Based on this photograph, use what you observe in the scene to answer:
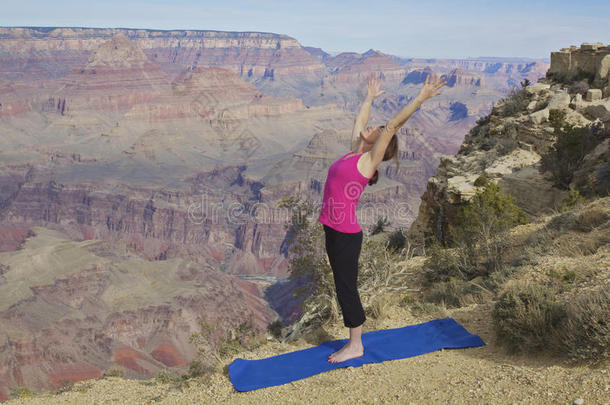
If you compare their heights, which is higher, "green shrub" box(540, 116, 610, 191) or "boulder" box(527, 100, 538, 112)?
"boulder" box(527, 100, 538, 112)

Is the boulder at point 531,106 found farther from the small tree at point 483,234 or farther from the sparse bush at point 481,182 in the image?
the small tree at point 483,234

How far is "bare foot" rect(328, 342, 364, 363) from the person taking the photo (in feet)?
14.4

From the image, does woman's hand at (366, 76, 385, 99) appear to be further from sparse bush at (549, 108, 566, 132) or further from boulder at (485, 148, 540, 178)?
sparse bush at (549, 108, 566, 132)

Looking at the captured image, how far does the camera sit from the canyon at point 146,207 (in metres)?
47.3

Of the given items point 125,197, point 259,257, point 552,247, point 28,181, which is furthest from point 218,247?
point 552,247

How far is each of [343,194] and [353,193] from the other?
0.29 ft

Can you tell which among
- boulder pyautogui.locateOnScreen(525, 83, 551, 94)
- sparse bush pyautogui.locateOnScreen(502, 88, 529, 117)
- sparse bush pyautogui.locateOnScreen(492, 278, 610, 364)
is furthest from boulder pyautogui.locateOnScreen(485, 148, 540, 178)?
sparse bush pyautogui.locateOnScreen(492, 278, 610, 364)

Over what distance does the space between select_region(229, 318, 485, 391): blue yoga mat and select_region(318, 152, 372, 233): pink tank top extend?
1.39 metres

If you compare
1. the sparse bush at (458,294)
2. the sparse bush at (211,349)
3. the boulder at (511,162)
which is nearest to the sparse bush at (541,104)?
the boulder at (511,162)

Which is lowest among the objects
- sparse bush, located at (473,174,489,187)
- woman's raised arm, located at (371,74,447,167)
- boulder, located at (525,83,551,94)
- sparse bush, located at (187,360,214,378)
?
sparse bush, located at (187,360,214,378)

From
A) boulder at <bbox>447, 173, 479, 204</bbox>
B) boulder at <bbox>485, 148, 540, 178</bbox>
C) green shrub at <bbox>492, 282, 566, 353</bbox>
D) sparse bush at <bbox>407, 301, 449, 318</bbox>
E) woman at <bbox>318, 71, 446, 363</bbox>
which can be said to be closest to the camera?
woman at <bbox>318, 71, 446, 363</bbox>

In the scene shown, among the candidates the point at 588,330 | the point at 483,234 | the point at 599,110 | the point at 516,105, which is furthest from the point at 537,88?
the point at 588,330

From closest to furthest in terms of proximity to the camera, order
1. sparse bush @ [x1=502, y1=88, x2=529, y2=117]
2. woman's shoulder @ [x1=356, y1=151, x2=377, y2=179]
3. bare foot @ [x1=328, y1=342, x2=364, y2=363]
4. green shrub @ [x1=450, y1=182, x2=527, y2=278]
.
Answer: woman's shoulder @ [x1=356, y1=151, x2=377, y2=179]
bare foot @ [x1=328, y1=342, x2=364, y2=363]
green shrub @ [x1=450, y1=182, x2=527, y2=278]
sparse bush @ [x1=502, y1=88, x2=529, y2=117]

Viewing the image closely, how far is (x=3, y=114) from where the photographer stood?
16550cm
